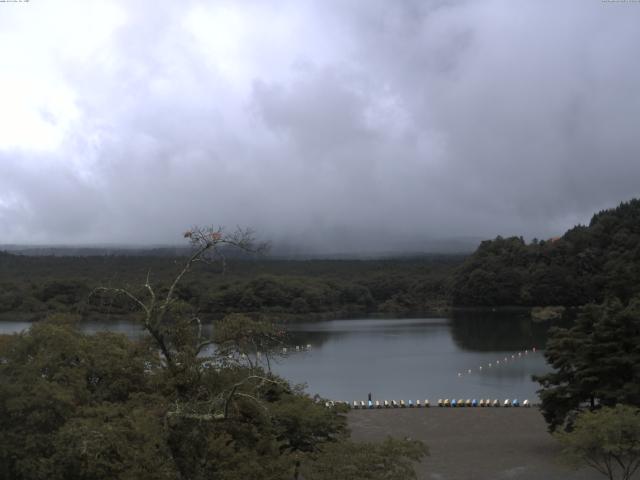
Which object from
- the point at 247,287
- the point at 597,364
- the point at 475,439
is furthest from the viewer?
the point at 247,287

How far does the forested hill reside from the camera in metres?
94.9

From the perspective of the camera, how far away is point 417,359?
50.9 m

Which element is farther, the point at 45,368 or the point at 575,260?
the point at 575,260

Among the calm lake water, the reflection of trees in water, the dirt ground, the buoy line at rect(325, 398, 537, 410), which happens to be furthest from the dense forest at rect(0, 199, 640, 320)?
the dirt ground

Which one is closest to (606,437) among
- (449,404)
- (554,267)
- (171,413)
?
(171,413)

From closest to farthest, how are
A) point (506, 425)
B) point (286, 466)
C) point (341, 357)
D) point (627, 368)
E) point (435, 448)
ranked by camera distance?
point (286, 466)
point (627, 368)
point (435, 448)
point (506, 425)
point (341, 357)

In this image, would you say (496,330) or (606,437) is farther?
(496,330)

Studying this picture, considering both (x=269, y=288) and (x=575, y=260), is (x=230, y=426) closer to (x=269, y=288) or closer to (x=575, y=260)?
(x=269, y=288)

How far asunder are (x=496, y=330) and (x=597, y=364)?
169ft

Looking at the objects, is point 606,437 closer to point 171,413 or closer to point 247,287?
point 171,413

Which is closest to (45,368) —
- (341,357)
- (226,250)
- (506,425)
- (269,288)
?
(226,250)

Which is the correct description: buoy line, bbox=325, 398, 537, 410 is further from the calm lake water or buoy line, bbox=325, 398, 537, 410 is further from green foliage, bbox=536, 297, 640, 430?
green foliage, bbox=536, 297, 640, 430

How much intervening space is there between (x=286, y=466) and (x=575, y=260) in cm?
9580

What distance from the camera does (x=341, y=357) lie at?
5319 centimetres
